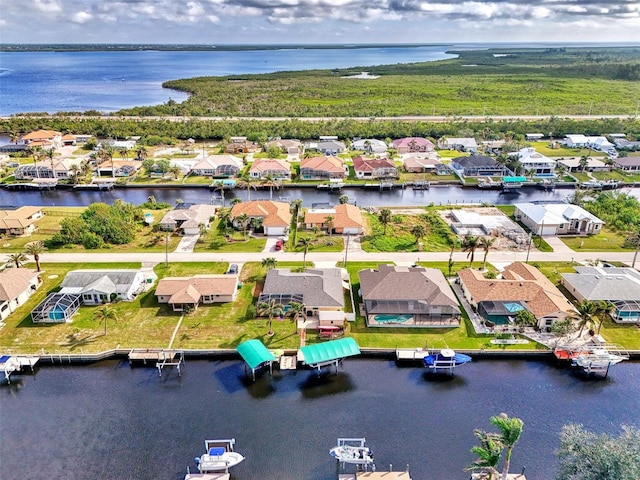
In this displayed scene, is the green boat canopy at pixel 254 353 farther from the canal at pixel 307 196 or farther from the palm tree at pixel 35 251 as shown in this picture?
the canal at pixel 307 196

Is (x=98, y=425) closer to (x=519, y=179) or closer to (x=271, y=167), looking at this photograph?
(x=271, y=167)

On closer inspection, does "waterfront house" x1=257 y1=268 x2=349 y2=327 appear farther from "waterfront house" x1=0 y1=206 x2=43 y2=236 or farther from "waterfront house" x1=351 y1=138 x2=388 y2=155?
"waterfront house" x1=351 y1=138 x2=388 y2=155

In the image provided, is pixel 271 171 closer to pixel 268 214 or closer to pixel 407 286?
pixel 268 214

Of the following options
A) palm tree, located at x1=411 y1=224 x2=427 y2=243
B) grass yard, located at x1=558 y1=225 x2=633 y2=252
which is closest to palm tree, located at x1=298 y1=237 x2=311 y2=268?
palm tree, located at x1=411 y1=224 x2=427 y2=243

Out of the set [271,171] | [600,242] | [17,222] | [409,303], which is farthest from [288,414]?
[271,171]

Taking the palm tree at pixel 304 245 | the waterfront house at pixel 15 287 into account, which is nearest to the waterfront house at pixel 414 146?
the palm tree at pixel 304 245

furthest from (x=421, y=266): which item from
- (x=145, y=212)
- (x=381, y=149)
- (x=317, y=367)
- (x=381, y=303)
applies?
(x=381, y=149)
